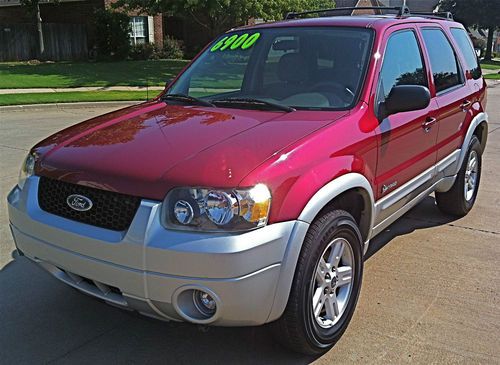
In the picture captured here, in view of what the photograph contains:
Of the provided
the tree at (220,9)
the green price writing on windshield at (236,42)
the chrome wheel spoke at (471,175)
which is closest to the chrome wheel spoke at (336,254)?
the green price writing on windshield at (236,42)

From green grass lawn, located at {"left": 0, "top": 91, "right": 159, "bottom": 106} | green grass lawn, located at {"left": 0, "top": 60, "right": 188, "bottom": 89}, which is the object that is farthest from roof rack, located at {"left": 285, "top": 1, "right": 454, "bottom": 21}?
green grass lawn, located at {"left": 0, "top": 60, "right": 188, "bottom": 89}

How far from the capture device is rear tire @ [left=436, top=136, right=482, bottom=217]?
5188 mm

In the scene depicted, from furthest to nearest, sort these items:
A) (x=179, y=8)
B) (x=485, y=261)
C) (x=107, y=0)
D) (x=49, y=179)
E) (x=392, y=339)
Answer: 1. (x=107, y=0)
2. (x=179, y=8)
3. (x=485, y=261)
4. (x=392, y=339)
5. (x=49, y=179)

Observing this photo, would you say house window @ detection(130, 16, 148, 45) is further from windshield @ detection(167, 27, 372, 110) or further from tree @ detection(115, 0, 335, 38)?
windshield @ detection(167, 27, 372, 110)

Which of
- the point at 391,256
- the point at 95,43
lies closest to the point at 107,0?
the point at 95,43

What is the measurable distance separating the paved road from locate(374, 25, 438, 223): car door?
60cm

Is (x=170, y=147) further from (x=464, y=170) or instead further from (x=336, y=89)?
(x=464, y=170)

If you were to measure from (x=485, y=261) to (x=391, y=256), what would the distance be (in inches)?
30.1

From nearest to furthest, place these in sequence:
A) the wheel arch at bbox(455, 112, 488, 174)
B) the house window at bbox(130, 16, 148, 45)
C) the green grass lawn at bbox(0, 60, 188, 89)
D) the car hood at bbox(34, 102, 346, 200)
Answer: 1. the car hood at bbox(34, 102, 346, 200)
2. the wheel arch at bbox(455, 112, 488, 174)
3. the green grass lawn at bbox(0, 60, 188, 89)
4. the house window at bbox(130, 16, 148, 45)

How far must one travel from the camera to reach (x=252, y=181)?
253cm

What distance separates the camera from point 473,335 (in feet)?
10.7

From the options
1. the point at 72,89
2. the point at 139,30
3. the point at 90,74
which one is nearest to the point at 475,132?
the point at 72,89

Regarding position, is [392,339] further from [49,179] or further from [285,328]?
[49,179]

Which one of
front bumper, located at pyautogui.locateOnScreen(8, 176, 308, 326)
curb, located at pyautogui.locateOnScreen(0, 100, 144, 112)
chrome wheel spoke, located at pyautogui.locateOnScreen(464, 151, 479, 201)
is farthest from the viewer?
curb, located at pyautogui.locateOnScreen(0, 100, 144, 112)
